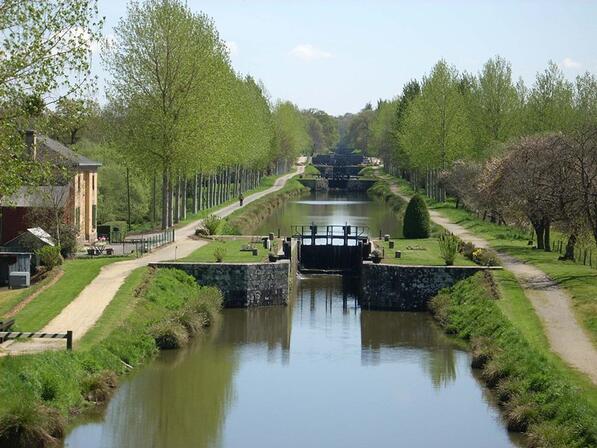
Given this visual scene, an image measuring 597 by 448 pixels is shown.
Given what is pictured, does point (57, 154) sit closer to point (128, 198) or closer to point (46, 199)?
point (46, 199)

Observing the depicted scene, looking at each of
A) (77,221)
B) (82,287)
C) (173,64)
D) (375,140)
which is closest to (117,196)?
(173,64)

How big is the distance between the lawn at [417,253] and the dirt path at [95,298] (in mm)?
10456

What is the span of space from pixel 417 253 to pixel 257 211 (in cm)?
3741

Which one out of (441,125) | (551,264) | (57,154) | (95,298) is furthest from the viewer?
(441,125)

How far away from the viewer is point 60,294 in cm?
4084

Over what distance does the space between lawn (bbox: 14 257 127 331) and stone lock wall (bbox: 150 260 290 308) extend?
3069mm

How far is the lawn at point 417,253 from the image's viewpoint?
50.3 m

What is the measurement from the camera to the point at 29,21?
2988cm

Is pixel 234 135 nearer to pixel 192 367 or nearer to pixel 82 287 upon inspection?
pixel 82 287

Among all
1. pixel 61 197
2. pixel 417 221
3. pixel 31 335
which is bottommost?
pixel 31 335

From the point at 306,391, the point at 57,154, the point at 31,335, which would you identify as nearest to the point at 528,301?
the point at 306,391

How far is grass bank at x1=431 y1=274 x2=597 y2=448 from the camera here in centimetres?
2577

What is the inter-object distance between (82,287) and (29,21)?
15.3 meters

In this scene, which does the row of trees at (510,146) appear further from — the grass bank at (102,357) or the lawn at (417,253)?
the grass bank at (102,357)
